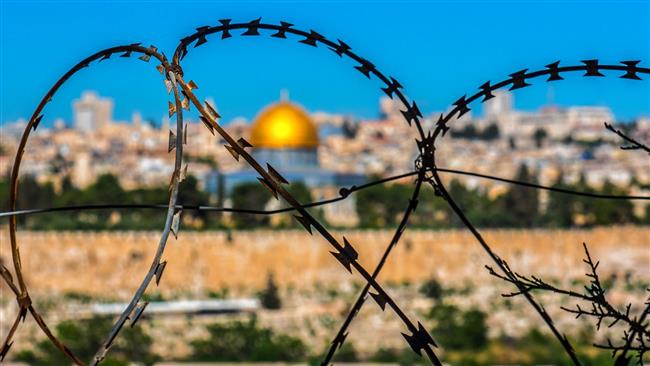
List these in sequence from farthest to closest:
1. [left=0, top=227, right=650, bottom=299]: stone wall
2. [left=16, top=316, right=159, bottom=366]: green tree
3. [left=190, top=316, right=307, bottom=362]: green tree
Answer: [left=0, top=227, right=650, bottom=299]: stone wall → [left=190, top=316, right=307, bottom=362]: green tree → [left=16, top=316, right=159, bottom=366]: green tree

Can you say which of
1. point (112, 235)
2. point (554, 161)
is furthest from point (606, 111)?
point (112, 235)

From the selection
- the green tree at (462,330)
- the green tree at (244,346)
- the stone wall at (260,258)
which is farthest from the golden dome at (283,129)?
the green tree at (244,346)

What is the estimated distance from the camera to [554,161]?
67.6 m

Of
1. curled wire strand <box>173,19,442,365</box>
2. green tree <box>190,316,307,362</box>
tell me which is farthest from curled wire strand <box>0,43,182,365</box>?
green tree <box>190,316,307,362</box>

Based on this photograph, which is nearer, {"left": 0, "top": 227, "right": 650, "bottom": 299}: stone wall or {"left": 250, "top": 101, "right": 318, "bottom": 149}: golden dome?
{"left": 0, "top": 227, "right": 650, "bottom": 299}: stone wall

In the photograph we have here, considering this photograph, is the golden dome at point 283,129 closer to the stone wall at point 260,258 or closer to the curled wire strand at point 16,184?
the stone wall at point 260,258

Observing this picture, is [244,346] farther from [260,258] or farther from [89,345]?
[260,258]

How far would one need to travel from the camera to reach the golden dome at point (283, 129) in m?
40.8

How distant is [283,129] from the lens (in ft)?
134

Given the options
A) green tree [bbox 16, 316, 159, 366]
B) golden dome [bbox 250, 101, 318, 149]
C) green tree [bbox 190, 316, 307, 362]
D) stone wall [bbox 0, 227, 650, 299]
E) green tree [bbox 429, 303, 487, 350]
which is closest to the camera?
green tree [bbox 16, 316, 159, 366]

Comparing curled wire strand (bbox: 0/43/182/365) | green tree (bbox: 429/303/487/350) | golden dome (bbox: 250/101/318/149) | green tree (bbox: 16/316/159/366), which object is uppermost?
golden dome (bbox: 250/101/318/149)

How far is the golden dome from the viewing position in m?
40.8

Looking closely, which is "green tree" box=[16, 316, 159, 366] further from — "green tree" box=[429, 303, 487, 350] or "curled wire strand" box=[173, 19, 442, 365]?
"curled wire strand" box=[173, 19, 442, 365]

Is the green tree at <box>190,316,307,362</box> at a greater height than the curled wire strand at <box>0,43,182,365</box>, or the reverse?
the curled wire strand at <box>0,43,182,365</box>
